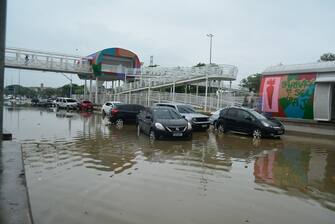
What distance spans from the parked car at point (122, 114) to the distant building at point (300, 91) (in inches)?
354

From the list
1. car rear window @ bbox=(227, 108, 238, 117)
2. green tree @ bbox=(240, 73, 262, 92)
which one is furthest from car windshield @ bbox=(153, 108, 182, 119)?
green tree @ bbox=(240, 73, 262, 92)

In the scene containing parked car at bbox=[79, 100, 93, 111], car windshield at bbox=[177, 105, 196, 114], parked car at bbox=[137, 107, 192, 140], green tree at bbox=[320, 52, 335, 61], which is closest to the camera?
parked car at bbox=[137, 107, 192, 140]

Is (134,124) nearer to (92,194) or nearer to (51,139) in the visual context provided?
(51,139)

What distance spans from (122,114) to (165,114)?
788 cm

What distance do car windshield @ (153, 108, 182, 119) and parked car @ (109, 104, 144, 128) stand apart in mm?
6817

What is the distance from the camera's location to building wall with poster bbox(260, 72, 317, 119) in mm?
22125

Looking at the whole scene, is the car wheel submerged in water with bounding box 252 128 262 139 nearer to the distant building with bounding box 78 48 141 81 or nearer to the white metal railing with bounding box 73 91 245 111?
the white metal railing with bounding box 73 91 245 111

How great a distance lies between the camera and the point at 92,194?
6.81m

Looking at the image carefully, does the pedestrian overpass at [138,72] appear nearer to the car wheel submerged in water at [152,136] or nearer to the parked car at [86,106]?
the parked car at [86,106]

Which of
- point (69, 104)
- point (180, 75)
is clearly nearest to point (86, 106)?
point (69, 104)

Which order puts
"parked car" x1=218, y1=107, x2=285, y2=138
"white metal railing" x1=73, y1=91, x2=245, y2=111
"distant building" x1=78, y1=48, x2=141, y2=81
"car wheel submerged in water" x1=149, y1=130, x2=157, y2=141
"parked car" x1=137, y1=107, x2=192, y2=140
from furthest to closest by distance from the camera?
"distant building" x1=78, y1=48, x2=141, y2=81, "white metal railing" x1=73, y1=91, x2=245, y2=111, "parked car" x1=218, y1=107, x2=285, y2=138, "car wheel submerged in water" x1=149, y1=130, x2=157, y2=141, "parked car" x1=137, y1=107, x2=192, y2=140

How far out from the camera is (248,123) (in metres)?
18.6

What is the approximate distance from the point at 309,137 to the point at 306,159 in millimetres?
9105

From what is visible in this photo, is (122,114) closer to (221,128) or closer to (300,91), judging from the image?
(221,128)
